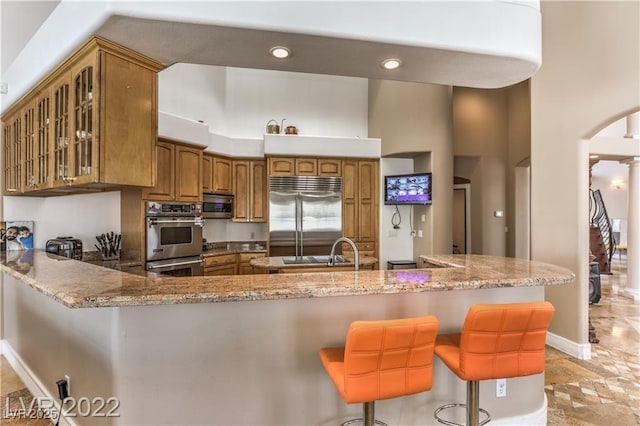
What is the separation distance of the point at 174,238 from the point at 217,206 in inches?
48.9

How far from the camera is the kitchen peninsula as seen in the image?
1.69 m

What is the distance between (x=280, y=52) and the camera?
2061 mm

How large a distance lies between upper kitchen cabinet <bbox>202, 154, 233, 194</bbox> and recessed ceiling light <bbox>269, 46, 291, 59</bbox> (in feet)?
10.6

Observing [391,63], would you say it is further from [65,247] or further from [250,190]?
[250,190]

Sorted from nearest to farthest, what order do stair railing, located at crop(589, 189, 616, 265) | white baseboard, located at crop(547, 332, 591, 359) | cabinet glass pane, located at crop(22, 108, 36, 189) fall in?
cabinet glass pane, located at crop(22, 108, 36, 189)
white baseboard, located at crop(547, 332, 591, 359)
stair railing, located at crop(589, 189, 616, 265)

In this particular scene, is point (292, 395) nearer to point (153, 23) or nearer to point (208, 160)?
point (153, 23)

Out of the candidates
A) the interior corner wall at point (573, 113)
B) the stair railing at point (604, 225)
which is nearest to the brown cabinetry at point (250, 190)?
the interior corner wall at point (573, 113)

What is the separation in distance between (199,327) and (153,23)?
1595 millimetres

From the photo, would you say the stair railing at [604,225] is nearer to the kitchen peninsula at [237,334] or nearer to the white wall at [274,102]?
the white wall at [274,102]

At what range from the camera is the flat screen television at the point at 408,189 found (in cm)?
534

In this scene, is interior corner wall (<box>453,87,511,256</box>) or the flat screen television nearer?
the flat screen television

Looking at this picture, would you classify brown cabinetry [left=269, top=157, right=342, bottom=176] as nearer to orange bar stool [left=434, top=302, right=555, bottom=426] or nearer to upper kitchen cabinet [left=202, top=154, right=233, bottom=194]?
upper kitchen cabinet [left=202, top=154, right=233, bottom=194]

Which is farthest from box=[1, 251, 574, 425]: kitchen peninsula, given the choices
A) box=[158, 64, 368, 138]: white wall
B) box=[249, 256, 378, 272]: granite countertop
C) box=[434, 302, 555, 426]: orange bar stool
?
box=[158, 64, 368, 138]: white wall

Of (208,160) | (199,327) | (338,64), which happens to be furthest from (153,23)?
(208,160)
